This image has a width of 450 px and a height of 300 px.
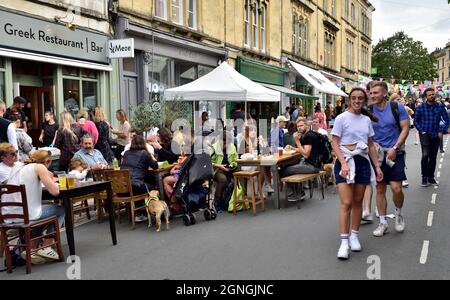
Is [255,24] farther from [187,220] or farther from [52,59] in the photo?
[187,220]

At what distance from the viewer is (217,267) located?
16.4 ft

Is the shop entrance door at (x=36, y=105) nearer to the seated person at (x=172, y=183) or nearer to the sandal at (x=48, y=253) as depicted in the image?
the seated person at (x=172, y=183)

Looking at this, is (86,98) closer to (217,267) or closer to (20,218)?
(20,218)

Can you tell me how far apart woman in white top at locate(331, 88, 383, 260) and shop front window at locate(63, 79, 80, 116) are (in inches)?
330

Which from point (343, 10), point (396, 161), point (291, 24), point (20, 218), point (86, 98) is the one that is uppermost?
point (343, 10)

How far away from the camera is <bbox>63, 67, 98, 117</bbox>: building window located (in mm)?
11938

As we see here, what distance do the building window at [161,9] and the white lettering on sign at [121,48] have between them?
9.84 ft

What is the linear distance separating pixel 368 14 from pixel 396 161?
48.0 m

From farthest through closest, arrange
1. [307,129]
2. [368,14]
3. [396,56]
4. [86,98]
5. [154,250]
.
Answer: [396,56]
[368,14]
[86,98]
[307,129]
[154,250]

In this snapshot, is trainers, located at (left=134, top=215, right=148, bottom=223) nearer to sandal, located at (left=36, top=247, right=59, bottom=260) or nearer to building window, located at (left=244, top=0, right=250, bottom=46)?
sandal, located at (left=36, top=247, right=59, bottom=260)

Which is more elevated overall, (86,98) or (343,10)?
(343,10)

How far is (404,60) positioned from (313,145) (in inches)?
2188

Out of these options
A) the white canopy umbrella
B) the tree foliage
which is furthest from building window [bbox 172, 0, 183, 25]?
the tree foliage

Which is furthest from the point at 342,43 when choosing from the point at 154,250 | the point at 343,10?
the point at 154,250
